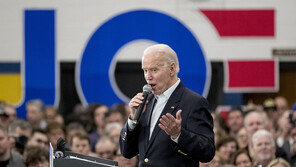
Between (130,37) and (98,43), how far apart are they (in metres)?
0.64

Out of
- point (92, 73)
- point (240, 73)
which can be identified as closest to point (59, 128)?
point (92, 73)

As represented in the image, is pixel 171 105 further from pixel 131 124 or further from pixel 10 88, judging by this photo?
pixel 10 88

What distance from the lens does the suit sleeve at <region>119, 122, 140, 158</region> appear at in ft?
12.1

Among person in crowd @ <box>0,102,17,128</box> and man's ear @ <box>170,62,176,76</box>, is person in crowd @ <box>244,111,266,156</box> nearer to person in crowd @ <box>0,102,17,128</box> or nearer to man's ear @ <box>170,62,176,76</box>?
person in crowd @ <box>0,102,17,128</box>

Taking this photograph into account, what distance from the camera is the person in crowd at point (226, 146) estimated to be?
7254mm

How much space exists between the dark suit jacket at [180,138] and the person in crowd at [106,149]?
124 inches

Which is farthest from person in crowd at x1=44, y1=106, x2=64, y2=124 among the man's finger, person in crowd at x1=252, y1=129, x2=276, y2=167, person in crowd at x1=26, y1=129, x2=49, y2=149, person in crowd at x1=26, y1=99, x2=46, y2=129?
the man's finger

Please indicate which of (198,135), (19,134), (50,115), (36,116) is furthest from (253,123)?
(198,135)

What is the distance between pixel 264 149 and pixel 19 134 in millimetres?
2848

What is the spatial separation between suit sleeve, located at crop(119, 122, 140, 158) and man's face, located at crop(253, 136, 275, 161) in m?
2.92

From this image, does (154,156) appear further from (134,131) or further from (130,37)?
(130,37)

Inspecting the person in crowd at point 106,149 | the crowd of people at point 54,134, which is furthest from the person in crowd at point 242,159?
the person in crowd at point 106,149

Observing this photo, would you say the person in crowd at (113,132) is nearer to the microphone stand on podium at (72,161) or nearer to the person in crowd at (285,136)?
the person in crowd at (285,136)

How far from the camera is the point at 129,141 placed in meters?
3.71
